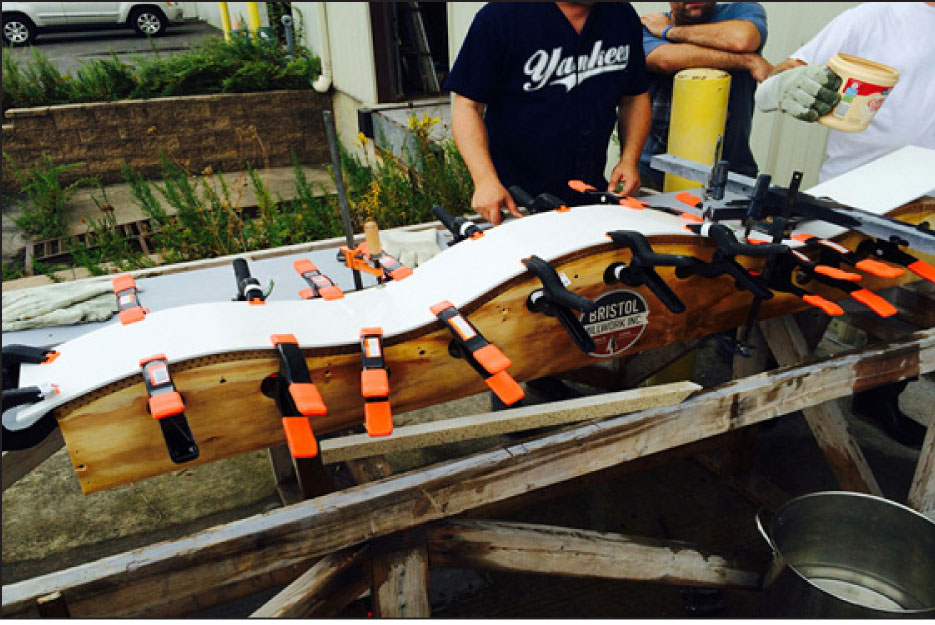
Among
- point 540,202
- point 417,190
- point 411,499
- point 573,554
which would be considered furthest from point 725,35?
point 411,499

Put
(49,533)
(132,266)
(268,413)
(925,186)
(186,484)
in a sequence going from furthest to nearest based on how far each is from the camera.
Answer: (132,266) → (186,484) → (49,533) → (925,186) → (268,413)

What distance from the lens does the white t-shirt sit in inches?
112

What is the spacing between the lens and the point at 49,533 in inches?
127

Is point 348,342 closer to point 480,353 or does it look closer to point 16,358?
point 480,353

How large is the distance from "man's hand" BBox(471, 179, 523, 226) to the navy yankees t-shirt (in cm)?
40

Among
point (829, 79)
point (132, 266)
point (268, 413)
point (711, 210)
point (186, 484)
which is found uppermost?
point (829, 79)

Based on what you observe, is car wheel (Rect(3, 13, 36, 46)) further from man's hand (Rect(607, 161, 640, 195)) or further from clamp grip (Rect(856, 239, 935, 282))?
clamp grip (Rect(856, 239, 935, 282))

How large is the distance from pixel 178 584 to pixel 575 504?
2274 millimetres

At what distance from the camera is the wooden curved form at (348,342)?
1346 millimetres

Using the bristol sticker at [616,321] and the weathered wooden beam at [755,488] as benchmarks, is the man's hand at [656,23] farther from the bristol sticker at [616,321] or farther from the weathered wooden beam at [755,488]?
the bristol sticker at [616,321]

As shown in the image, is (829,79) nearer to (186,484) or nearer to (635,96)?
(635,96)

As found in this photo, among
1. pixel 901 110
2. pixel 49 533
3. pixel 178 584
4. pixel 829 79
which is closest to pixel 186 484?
pixel 49 533

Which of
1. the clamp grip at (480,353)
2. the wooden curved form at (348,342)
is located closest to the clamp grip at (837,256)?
the wooden curved form at (348,342)

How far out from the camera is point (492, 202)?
2.36 metres
